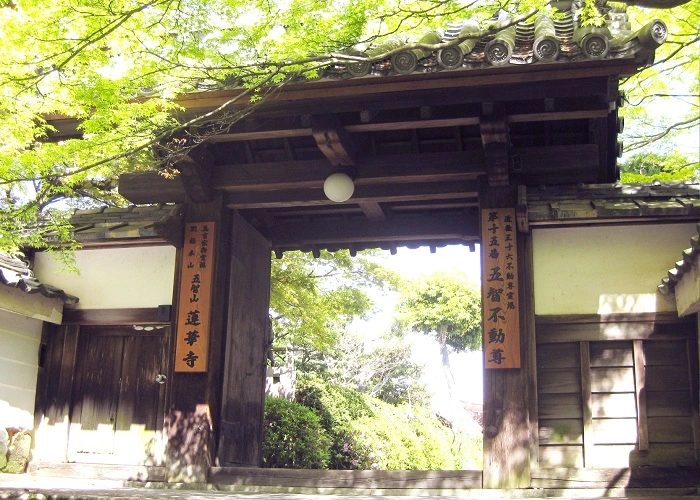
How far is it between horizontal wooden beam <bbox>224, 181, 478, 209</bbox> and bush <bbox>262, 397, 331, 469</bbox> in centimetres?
637

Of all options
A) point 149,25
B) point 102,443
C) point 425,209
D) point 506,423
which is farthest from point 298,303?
point 149,25

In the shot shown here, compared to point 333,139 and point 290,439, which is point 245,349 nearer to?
point 333,139

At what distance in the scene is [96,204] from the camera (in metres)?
14.7

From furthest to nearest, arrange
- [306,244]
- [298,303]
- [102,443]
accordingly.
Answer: [298,303], [306,244], [102,443]

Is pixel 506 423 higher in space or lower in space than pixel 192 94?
lower

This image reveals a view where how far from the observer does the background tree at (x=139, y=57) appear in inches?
228

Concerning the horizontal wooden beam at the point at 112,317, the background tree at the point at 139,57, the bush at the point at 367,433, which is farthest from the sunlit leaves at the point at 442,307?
the background tree at the point at 139,57

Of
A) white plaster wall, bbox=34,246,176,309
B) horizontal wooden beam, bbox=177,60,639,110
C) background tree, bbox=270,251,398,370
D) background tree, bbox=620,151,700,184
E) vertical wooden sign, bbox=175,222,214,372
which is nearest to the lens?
horizontal wooden beam, bbox=177,60,639,110

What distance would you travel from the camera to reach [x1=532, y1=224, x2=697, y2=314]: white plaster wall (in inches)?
304

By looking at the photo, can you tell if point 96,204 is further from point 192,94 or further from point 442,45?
point 442,45

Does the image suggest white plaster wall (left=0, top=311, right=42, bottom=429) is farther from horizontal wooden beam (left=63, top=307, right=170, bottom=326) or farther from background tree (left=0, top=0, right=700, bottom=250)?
background tree (left=0, top=0, right=700, bottom=250)

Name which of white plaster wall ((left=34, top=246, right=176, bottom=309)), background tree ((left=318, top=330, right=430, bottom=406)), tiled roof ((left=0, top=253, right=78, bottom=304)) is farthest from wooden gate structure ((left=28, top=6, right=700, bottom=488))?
background tree ((left=318, top=330, right=430, bottom=406))

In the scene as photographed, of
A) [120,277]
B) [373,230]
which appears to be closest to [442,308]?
[373,230]

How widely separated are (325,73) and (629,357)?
13.5 feet
